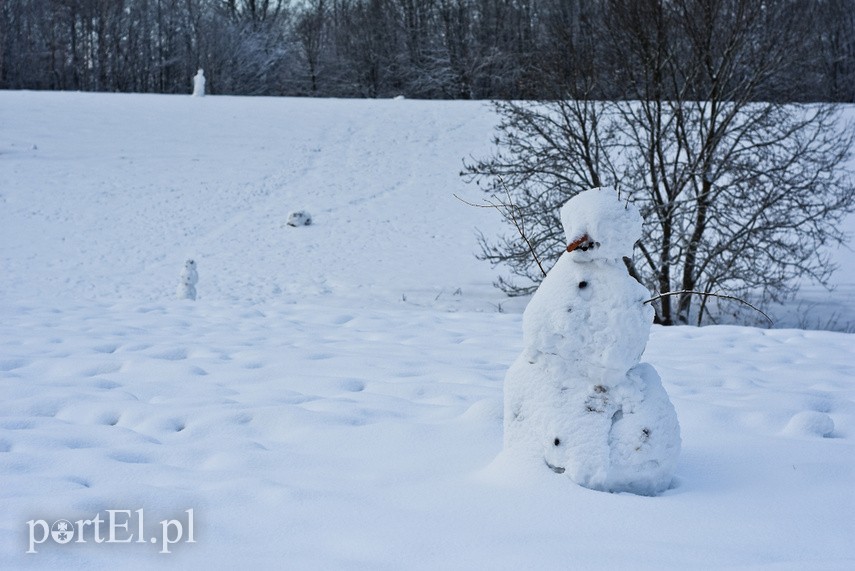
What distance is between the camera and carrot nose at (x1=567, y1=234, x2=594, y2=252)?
2.98 m

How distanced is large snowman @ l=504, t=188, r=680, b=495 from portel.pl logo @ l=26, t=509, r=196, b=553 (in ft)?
4.79

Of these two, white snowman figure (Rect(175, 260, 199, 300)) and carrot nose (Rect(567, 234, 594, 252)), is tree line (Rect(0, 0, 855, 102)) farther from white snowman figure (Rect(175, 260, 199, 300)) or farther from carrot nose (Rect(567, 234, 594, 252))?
carrot nose (Rect(567, 234, 594, 252))

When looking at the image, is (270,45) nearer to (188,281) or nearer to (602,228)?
(188,281)

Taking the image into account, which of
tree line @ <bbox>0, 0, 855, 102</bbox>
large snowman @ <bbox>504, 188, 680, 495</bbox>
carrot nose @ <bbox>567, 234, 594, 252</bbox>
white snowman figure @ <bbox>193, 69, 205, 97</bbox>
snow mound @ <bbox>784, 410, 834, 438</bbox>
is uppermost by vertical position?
tree line @ <bbox>0, 0, 855, 102</bbox>

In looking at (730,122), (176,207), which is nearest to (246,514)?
(730,122)

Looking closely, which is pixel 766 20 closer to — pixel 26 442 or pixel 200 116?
pixel 26 442

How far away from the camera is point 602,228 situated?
296cm

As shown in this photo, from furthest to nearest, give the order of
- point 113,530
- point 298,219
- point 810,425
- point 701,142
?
point 298,219 < point 701,142 < point 810,425 < point 113,530

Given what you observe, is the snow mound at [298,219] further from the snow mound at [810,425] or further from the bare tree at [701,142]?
the snow mound at [810,425]

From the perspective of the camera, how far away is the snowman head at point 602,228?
296 cm

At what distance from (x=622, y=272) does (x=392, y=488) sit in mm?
1318

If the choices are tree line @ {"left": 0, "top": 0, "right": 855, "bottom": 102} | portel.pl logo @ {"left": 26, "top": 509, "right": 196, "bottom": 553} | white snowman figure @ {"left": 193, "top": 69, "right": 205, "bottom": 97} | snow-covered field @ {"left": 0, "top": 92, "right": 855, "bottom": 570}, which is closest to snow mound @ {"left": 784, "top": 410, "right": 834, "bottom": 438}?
snow-covered field @ {"left": 0, "top": 92, "right": 855, "bottom": 570}

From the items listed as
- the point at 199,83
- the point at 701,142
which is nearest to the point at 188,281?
the point at 701,142

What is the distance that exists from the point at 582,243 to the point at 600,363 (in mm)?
480
